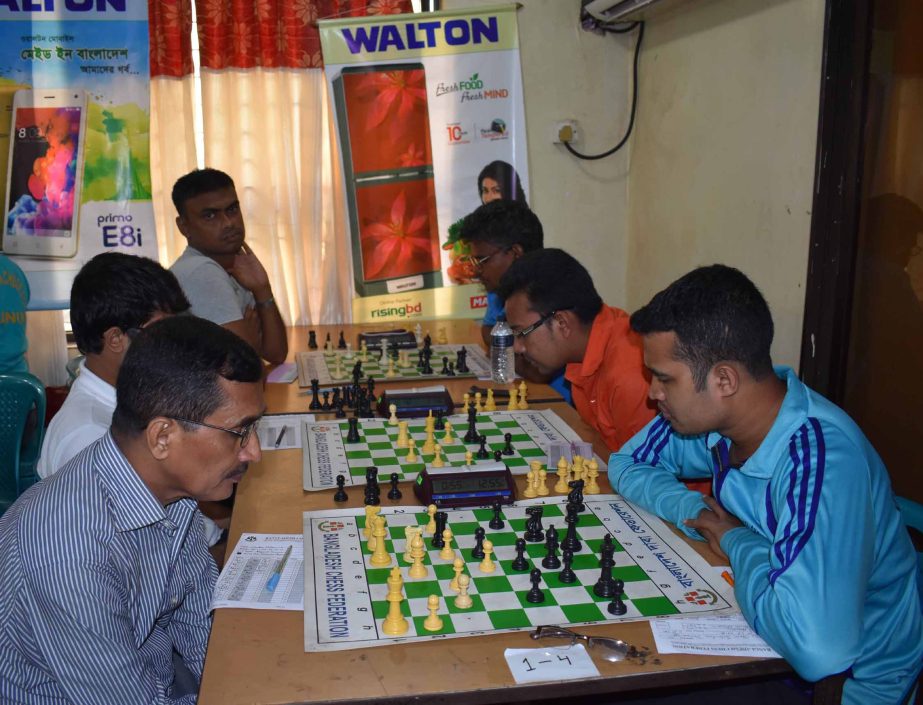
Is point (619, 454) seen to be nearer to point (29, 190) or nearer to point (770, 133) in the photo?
point (770, 133)

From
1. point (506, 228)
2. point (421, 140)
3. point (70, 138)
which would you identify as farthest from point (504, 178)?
point (70, 138)

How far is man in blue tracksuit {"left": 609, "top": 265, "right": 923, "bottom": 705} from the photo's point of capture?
158 centimetres

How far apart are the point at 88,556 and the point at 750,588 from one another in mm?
1241

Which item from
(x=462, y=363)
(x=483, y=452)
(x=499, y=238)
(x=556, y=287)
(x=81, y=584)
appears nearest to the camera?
(x=81, y=584)

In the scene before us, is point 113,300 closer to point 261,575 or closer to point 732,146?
point 261,575

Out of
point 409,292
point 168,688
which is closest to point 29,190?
point 409,292

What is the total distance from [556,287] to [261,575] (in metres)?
1.46

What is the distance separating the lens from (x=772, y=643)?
1600 millimetres

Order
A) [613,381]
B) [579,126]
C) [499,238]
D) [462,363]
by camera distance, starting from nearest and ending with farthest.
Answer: [613,381]
[462,363]
[499,238]
[579,126]

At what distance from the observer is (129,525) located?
5.42 ft

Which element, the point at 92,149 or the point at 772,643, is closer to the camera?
the point at 772,643

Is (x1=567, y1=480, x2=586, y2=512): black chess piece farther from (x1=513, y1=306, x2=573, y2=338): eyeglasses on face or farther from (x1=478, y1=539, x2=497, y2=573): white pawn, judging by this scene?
(x1=513, y1=306, x2=573, y2=338): eyeglasses on face

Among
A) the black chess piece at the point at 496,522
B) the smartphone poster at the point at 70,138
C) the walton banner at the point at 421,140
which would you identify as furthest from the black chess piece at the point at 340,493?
the smartphone poster at the point at 70,138

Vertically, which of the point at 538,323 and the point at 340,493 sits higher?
the point at 538,323
